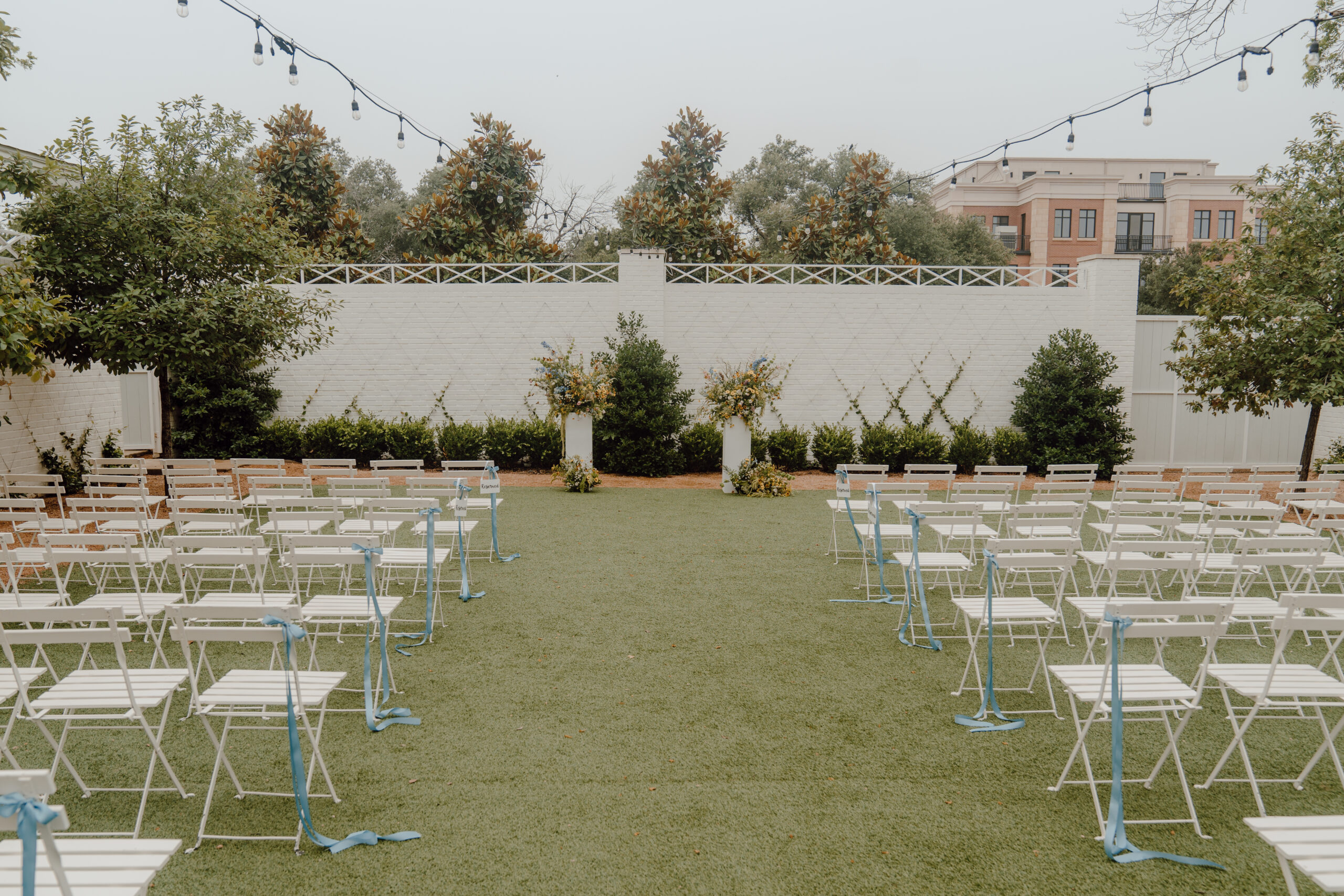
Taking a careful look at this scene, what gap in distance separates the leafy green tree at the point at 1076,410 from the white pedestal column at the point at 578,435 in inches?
306

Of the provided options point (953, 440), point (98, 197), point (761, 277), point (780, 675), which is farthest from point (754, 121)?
point (780, 675)

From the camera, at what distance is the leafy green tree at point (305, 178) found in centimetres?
2161

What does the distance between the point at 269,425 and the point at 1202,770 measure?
1478cm

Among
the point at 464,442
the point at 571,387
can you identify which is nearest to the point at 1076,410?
the point at 571,387

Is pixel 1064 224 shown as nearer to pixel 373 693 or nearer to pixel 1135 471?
pixel 1135 471

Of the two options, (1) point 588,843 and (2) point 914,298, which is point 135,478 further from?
(2) point 914,298

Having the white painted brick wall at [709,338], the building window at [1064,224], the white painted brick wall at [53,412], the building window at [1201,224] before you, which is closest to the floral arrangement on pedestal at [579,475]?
the white painted brick wall at [709,338]

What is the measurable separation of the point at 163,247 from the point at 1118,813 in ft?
35.1

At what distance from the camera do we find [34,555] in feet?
18.4

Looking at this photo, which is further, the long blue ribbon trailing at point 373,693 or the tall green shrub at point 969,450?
the tall green shrub at point 969,450

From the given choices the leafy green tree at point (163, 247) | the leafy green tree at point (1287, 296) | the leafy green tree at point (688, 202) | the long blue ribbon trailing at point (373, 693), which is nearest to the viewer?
the long blue ribbon trailing at point (373, 693)

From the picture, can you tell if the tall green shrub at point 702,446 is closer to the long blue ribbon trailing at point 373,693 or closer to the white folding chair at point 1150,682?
the long blue ribbon trailing at point 373,693

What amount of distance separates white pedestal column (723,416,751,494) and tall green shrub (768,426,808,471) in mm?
1880

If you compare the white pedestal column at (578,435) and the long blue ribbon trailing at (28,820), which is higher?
the white pedestal column at (578,435)
